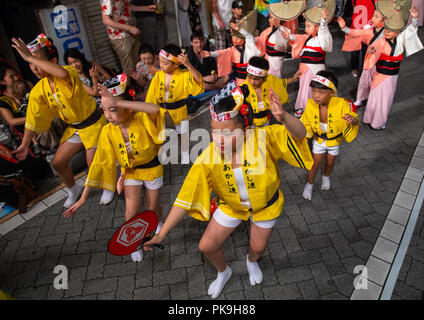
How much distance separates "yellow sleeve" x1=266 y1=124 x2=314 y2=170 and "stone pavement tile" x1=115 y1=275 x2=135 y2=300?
7.19 feet

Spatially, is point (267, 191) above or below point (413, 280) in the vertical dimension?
above

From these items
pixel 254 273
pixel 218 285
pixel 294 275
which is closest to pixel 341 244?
pixel 294 275

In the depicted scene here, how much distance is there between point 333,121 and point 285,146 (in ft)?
5.25

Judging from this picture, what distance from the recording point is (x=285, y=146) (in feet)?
8.57

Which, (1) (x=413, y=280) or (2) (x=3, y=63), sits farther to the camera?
(2) (x=3, y=63)

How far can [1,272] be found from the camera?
3.73 m

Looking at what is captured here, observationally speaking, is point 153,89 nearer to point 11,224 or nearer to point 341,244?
point 11,224

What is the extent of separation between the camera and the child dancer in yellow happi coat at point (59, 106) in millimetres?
3584

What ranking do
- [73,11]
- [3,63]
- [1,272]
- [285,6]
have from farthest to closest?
[73,11] → [285,6] → [3,63] → [1,272]

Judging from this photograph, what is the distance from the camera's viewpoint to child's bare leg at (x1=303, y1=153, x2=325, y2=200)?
13.8ft

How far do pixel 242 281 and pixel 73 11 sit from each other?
6.63m

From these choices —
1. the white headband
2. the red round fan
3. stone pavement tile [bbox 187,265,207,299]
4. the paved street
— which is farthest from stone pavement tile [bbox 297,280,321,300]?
the white headband
